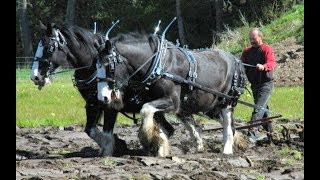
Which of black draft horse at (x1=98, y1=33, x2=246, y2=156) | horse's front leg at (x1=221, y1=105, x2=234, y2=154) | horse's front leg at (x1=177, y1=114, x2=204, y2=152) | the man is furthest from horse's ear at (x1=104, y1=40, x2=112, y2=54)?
the man

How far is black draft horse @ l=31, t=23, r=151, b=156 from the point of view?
1026 cm

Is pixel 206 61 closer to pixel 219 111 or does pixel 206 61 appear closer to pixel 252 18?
pixel 219 111

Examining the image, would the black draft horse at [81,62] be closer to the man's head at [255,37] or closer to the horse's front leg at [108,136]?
the horse's front leg at [108,136]

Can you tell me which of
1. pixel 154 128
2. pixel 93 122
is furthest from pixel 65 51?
pixel 154 128

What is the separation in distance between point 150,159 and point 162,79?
1351mm

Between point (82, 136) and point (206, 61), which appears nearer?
point (206, 61)

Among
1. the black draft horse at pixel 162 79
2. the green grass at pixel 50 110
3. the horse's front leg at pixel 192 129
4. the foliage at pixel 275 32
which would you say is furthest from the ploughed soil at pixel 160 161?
the foliage at pixel 275 32

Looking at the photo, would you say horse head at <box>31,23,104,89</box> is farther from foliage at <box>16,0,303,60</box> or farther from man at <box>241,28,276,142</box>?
foliage at <box>16,0,303,60</box>

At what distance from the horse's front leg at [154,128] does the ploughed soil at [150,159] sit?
0.74ft

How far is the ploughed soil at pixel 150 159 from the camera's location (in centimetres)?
848

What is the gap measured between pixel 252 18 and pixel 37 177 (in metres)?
32.7

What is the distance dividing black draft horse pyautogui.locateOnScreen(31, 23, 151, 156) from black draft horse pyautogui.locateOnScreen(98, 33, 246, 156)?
1.27 feet
